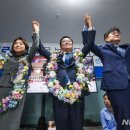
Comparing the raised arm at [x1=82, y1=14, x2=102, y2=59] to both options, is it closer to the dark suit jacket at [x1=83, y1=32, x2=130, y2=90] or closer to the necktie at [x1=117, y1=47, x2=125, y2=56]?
the dark suit jacket at [x1=83, y1=32, x2=130, y2=90]

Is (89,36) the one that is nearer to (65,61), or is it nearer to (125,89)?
(65,61)

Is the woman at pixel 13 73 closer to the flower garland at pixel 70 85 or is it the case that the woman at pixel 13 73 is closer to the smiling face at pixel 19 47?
the smiling face at pixel 19 47

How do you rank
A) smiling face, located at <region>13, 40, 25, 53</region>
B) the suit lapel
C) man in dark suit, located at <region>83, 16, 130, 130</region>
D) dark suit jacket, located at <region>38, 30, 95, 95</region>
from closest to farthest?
man in dark suit, located at <region>83, 16, 130, 130</region> < the suit lapel < dark suit jacket, located at <region>38, 30, 95, 95</region> < smiling face, located at <region>13, 40, 25, 53</region>

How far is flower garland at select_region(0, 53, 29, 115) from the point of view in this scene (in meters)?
2.17

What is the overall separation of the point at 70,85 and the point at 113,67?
50 cm

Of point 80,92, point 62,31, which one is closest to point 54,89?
point 80,92

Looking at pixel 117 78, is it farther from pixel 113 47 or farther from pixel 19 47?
pixel 19 47

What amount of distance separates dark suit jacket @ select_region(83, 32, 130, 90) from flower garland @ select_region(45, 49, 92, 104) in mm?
329

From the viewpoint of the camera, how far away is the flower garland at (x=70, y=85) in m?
2.18

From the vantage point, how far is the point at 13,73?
2320mm

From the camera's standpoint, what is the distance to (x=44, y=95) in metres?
3.98

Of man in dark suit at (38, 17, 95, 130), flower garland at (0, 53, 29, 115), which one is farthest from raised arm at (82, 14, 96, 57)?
flower garland at (0, 53, 29, 115)

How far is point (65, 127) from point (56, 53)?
823mm

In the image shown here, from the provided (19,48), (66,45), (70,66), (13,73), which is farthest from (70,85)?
(19,48)
